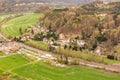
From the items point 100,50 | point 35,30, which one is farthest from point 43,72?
point 35,30

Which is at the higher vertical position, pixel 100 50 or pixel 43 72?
pixel 43 72

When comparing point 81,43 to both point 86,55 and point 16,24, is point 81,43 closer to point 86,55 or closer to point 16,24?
point 86,55

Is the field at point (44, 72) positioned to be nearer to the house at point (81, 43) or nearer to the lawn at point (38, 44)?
the lawn at point (38, 44)

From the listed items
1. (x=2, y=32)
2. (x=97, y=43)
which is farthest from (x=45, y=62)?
(x=2, y=32)

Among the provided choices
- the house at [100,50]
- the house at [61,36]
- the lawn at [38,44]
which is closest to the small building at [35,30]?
the house at [61,36]

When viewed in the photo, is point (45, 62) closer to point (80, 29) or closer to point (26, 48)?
point (26, 48)

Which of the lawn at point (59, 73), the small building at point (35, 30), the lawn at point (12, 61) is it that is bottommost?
the lawn at point (59, 73)

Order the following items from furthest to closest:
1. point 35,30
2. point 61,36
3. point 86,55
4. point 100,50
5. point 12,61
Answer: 1. point 35,30
2. point 61,36
3. point 100,50
4. point 86,55
5. point 12,61
